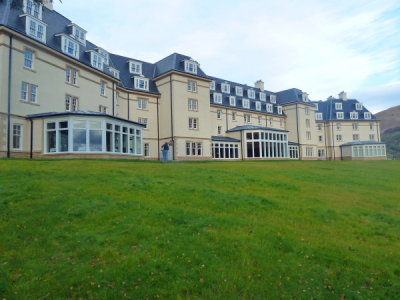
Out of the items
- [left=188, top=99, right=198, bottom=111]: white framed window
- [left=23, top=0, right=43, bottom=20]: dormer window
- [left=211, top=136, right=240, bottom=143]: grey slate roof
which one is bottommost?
[left=211, top=136, right=240, bottom=143]: grey slate roof

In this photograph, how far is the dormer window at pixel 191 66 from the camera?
1637 inches

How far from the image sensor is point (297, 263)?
6758 mm

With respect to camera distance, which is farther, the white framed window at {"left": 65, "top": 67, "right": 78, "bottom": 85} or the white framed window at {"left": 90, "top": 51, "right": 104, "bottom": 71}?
the white framed window at {"left": 90, "top": 51, "right": 104, "bottom": 71}

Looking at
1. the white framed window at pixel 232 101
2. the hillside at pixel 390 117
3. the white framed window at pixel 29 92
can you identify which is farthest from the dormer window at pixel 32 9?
the hillside at pixel 390 117

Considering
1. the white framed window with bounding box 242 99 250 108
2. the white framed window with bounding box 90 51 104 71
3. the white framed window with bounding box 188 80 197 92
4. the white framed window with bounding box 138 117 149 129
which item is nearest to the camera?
the white framed window with bounding box 90 51 104 71

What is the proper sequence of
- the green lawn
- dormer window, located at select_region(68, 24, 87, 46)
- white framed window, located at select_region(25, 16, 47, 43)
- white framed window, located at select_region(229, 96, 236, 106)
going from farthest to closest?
white framed window, located at select_region(229, 96, 236, 106), dormer window, located at select_region(68, 24, 87, 46), white framed window, located at select_region(25, 16, 47, 43), the green lawn

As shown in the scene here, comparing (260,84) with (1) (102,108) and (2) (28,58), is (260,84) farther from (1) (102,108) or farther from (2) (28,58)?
(2) (28,58)

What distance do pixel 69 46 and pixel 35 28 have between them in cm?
392

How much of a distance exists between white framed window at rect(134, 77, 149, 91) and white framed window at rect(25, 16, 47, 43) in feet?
47.2

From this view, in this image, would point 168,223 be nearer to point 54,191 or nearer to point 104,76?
point 54,191

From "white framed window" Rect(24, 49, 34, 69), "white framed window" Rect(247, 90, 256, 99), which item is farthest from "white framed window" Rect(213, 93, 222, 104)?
"white framed window" Rect(24, 49, 34, 69)

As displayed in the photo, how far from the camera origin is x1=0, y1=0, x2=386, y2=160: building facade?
24.9 meters

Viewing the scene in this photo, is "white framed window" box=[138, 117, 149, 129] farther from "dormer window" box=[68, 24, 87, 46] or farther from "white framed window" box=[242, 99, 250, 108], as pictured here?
"white framed window" box=[242, 99, 250, 108]

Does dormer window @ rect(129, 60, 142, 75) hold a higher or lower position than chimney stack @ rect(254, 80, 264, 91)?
lower
